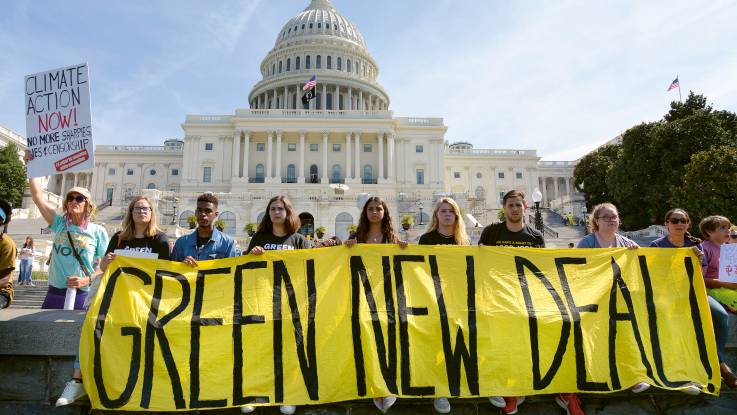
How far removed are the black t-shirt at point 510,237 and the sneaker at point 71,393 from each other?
4.64 metres

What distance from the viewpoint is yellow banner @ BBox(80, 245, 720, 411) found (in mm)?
4598

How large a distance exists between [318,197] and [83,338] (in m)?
34.6

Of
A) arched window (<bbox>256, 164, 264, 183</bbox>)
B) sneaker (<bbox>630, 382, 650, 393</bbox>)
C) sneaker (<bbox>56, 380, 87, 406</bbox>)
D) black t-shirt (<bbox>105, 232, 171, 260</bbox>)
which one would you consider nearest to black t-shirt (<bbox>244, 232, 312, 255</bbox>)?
black t-shirt (<bbox>105, 232, 171, 260</bbox>)

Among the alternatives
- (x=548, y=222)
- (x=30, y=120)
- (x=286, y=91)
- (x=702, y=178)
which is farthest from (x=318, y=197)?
(x=286, y=91)

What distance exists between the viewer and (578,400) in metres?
4.77

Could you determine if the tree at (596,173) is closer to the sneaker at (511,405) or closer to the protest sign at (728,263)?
the protest sign at (728,263)

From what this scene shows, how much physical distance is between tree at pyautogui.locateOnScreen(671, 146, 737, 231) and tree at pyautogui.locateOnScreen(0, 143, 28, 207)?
193ft

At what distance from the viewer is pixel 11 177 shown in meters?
47.8

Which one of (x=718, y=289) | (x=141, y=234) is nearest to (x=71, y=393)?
(x=141, y=234)

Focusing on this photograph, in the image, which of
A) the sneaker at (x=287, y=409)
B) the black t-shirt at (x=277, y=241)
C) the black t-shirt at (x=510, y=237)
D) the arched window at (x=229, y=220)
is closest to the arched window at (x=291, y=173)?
the arched window at (x=229, y=220)

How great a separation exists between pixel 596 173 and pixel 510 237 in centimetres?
4835

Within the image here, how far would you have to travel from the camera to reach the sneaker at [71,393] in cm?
434

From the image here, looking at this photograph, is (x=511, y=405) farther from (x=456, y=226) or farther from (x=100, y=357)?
(x=100, y=357)

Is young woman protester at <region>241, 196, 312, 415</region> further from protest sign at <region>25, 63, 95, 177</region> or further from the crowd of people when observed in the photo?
protest sign at <region>25, 63, 95, 177</region>
